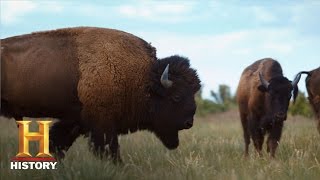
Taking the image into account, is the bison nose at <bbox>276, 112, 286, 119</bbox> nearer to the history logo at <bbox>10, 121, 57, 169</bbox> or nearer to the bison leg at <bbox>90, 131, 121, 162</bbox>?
the bison leg at <bbox>90, 131, 121, 162</bbox>

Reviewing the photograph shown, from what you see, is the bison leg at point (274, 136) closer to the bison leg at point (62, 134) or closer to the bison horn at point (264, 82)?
the bison horn at point (264, 82)

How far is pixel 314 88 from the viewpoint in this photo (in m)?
8.97

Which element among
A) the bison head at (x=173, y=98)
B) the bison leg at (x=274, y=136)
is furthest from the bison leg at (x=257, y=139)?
the bison head at (x=173, y=98)

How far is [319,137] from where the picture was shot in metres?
8.73

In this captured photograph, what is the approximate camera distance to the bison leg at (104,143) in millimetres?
5375

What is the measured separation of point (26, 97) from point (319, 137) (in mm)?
5728

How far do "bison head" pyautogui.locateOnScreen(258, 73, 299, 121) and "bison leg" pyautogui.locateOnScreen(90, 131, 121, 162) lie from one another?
346 cm

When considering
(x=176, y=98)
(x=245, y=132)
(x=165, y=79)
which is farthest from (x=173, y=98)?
(x=245, y=132)

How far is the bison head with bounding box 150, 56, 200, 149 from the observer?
19.2ft

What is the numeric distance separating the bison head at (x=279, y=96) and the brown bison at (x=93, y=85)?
2407mm

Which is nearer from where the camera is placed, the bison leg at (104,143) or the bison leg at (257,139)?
the bison leg at (104,143)

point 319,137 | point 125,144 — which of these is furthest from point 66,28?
point 319,137

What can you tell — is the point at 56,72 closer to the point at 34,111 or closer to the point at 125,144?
the point at 34,111

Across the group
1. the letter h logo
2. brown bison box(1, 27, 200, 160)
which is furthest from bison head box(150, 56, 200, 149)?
the letter h logo
